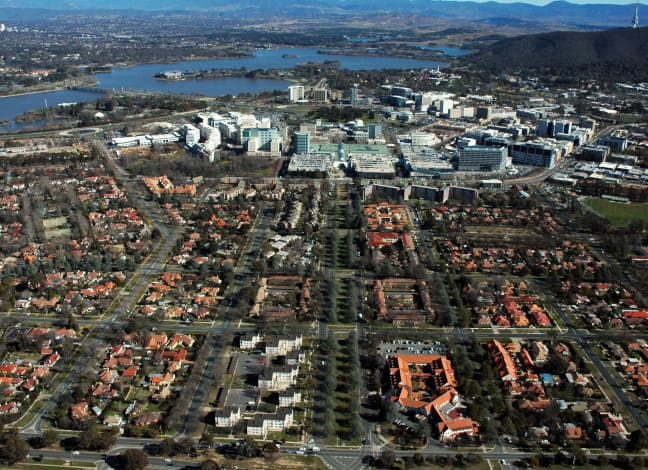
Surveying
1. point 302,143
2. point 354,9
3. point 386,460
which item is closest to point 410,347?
point 386,460

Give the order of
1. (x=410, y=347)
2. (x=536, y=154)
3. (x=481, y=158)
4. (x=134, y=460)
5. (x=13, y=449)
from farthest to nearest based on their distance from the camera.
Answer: (x=536, y=154)
(x=481, y=158)
(x=410, y=347)
(x=13, y=449)
(x=134, y=460)

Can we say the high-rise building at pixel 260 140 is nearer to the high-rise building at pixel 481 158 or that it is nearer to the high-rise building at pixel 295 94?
the high-rise building at pixel 481 158

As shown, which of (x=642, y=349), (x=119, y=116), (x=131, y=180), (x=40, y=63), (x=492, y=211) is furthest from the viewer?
(x=40, y=63)

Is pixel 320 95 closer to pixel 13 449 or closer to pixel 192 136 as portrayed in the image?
pixel 192 136

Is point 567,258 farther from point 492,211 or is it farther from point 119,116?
point 119,116

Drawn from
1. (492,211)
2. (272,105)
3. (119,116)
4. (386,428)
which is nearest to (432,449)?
(386,428)

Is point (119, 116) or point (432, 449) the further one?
point (119, 116)

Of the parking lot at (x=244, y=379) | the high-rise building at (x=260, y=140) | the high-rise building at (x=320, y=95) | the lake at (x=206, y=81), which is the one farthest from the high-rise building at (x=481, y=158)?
the lake at (x=206, y=81)
